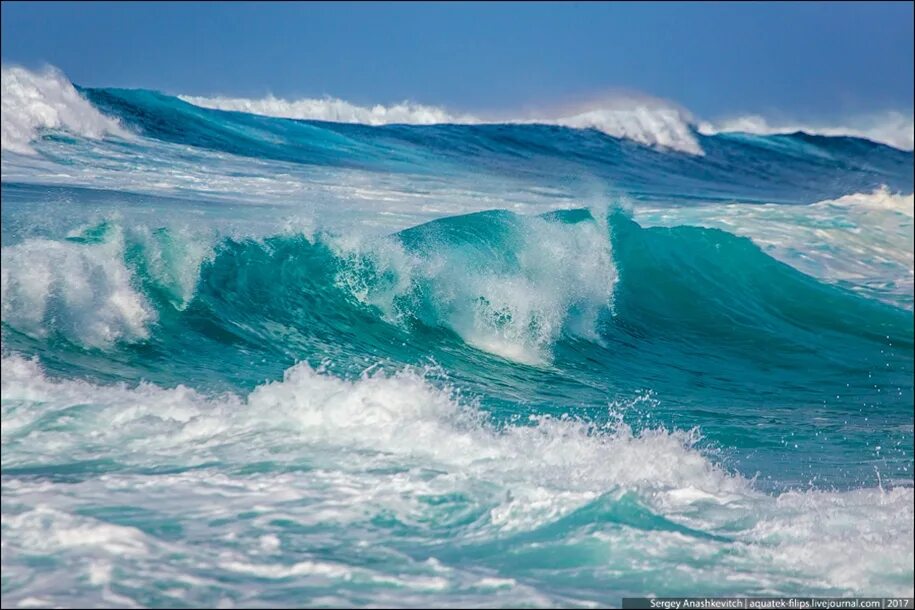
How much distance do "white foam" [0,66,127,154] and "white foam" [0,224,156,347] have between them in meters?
3.79

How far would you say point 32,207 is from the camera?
9.82 m

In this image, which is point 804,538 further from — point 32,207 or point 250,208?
point 250,208

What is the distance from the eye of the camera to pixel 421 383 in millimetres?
6566

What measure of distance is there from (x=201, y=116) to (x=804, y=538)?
1846 centimetres

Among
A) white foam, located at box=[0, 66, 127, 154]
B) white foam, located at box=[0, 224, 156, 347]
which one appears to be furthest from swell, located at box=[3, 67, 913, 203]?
white foam, located at box=[0, 224, 156, 347]

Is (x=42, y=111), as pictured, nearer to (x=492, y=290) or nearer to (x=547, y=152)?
(x=492, y=290)

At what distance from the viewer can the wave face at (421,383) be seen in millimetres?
4195

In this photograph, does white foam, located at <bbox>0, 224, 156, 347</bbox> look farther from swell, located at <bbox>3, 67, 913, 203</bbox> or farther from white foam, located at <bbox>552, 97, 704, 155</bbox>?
white foam, located at <bbox>552, 97, 704, 155</bbox>

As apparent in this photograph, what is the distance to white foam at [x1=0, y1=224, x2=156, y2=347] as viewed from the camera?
8.03 metres

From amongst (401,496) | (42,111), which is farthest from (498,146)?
(401,496)

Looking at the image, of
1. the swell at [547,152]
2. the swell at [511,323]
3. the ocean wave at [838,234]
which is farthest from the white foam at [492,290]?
the swell at [547,152]

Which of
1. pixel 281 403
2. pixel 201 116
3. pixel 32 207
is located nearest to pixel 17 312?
pixel 32 207

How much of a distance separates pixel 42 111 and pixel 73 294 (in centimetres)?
761

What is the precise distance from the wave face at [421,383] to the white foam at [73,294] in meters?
0.03
